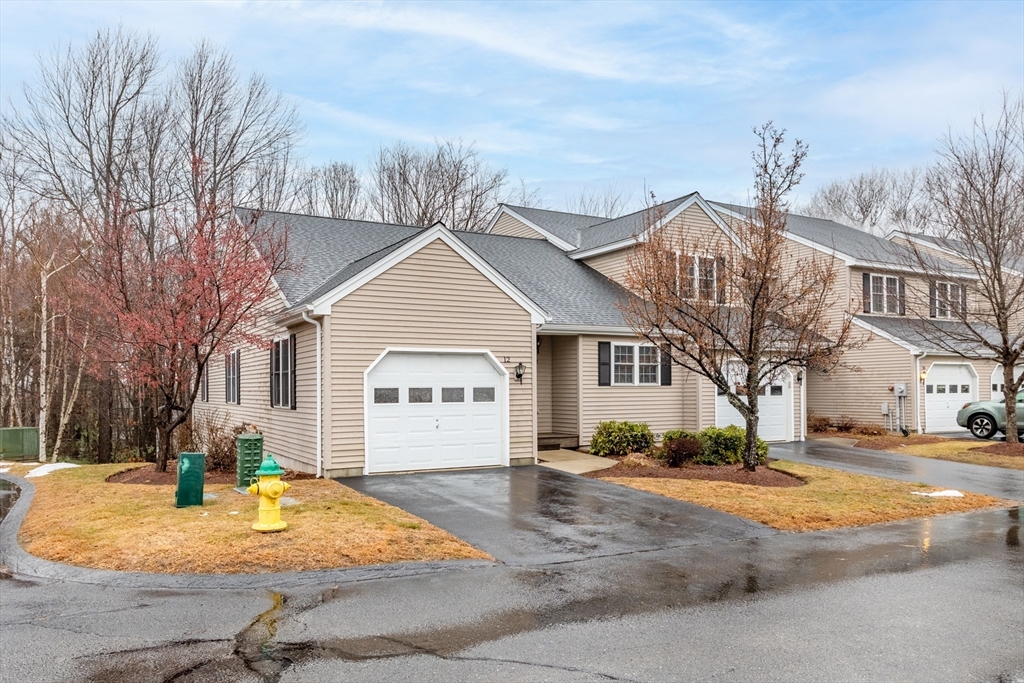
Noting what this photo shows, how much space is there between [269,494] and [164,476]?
21.2 feet

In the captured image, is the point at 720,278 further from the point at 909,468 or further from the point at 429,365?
the point at 909,468

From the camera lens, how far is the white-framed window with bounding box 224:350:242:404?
20.2m

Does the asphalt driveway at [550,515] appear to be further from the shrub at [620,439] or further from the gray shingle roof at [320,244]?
the gray shingle roof at [320,244]

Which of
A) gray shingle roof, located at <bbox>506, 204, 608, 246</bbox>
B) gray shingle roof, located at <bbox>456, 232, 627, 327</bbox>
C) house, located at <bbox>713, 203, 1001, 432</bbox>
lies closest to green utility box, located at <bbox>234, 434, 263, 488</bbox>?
gray shingle roof, located at <bbox>456, 232, 627, 327</bbox>

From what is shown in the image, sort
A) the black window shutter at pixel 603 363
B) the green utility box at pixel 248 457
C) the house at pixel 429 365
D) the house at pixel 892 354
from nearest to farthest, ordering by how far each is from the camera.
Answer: the green utility box at pixel 248 457 → the house at pixel 429 365 → the black window shutter at pixel 603 363 → the house at pixel 892 354

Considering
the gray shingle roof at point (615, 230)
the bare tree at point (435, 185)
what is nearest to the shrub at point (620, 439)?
the gray shingle roof at point (615, 230)

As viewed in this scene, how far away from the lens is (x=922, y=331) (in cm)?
2484

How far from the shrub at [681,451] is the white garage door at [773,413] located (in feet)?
16.9

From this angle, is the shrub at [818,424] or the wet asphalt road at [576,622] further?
the shrub at [818,424]

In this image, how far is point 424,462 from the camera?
1507 centimetres

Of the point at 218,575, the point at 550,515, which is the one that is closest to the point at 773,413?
the point at 550,515

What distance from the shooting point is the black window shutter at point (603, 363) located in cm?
1914

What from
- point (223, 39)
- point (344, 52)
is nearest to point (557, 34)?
point (344, 52)

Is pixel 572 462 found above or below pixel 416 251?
below
